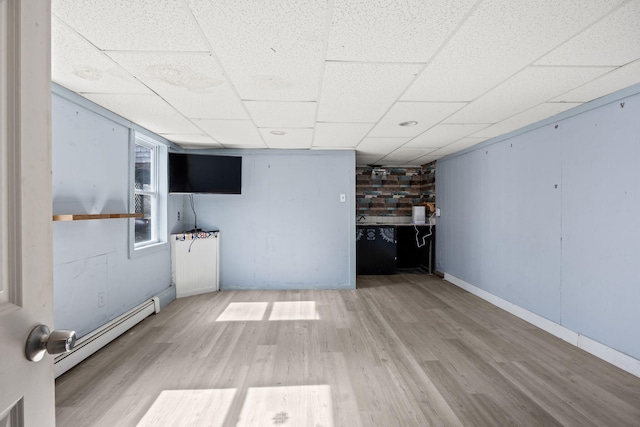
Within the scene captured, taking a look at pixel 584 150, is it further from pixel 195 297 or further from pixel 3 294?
pixel 195 297

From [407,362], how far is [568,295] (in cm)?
179

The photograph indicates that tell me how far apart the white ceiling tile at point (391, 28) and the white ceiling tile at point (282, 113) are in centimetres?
96

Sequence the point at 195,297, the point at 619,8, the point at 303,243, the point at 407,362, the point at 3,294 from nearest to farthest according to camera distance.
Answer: the point at 3,294, the point at 619,8, the point at 407,362, the point at 195,297, the point at 303,243

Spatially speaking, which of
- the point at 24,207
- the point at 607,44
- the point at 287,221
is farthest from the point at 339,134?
the point at 24,207

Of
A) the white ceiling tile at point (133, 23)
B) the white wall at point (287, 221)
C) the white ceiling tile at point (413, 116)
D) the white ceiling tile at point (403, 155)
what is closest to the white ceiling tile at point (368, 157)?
the white ceiling tile at point (403, 155)

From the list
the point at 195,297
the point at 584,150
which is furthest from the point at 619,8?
the point at 195,297

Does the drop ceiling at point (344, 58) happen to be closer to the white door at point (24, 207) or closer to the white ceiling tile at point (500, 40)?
the white ceiling tile at point (500, 40)

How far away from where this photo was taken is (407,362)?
254 cm

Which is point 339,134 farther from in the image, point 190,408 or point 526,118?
point 190,408

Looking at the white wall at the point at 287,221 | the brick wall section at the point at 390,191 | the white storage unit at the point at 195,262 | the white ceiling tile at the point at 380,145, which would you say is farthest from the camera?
the brick wall section at the point at 390,191

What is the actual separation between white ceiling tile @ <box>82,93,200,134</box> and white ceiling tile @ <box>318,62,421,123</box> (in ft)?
4.90

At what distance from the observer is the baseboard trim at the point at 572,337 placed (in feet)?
7.88

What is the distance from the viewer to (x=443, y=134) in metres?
3.79

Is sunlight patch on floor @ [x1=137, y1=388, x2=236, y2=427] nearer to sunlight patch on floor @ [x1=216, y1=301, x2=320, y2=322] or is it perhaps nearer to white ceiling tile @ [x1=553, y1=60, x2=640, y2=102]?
sunlight patch on floor @ [x1=216, y1=301, x2=320, y2=322]
